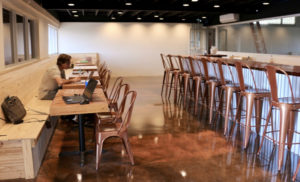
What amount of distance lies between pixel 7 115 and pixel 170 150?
80.0 inches

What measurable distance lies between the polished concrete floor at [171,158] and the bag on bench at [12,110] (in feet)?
1.97

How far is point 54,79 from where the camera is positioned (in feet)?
15.1

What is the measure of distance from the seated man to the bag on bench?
0.93m

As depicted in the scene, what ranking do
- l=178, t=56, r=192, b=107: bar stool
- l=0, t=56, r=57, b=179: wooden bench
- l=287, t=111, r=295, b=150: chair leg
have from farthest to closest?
l=178, t=56, r=192, b=107: bar stool → l=287, t=111, r=295, b=150: chair leg → l=0, t=56, r=57, b=179: wooden bench

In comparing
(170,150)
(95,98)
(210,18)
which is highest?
(210,18)

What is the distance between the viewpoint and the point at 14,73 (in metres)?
4.12

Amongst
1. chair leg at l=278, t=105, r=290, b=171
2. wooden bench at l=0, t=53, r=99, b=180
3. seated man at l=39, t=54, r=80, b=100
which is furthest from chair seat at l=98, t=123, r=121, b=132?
chair leg at l=278, t=105, r=290, b=171

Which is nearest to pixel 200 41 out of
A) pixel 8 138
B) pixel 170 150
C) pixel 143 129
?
pixel 143 129

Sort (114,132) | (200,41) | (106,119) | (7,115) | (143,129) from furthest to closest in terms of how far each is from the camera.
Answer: (200,41) < (143,129) < (106,119) < (7,115) < (114,132)

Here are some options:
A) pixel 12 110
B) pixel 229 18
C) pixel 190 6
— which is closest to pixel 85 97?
pixel 12 110

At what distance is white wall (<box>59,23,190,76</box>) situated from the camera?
1284 cm

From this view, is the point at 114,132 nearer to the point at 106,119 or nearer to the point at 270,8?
the point at 106,119

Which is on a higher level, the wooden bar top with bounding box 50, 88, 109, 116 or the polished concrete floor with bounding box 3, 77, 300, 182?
the wooden bar top with bounding box 50, 88, 109, 116

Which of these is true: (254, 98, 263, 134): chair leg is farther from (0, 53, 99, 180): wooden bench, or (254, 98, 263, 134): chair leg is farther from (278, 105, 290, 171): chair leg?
(0, 53, 99, 180): wooden bench
